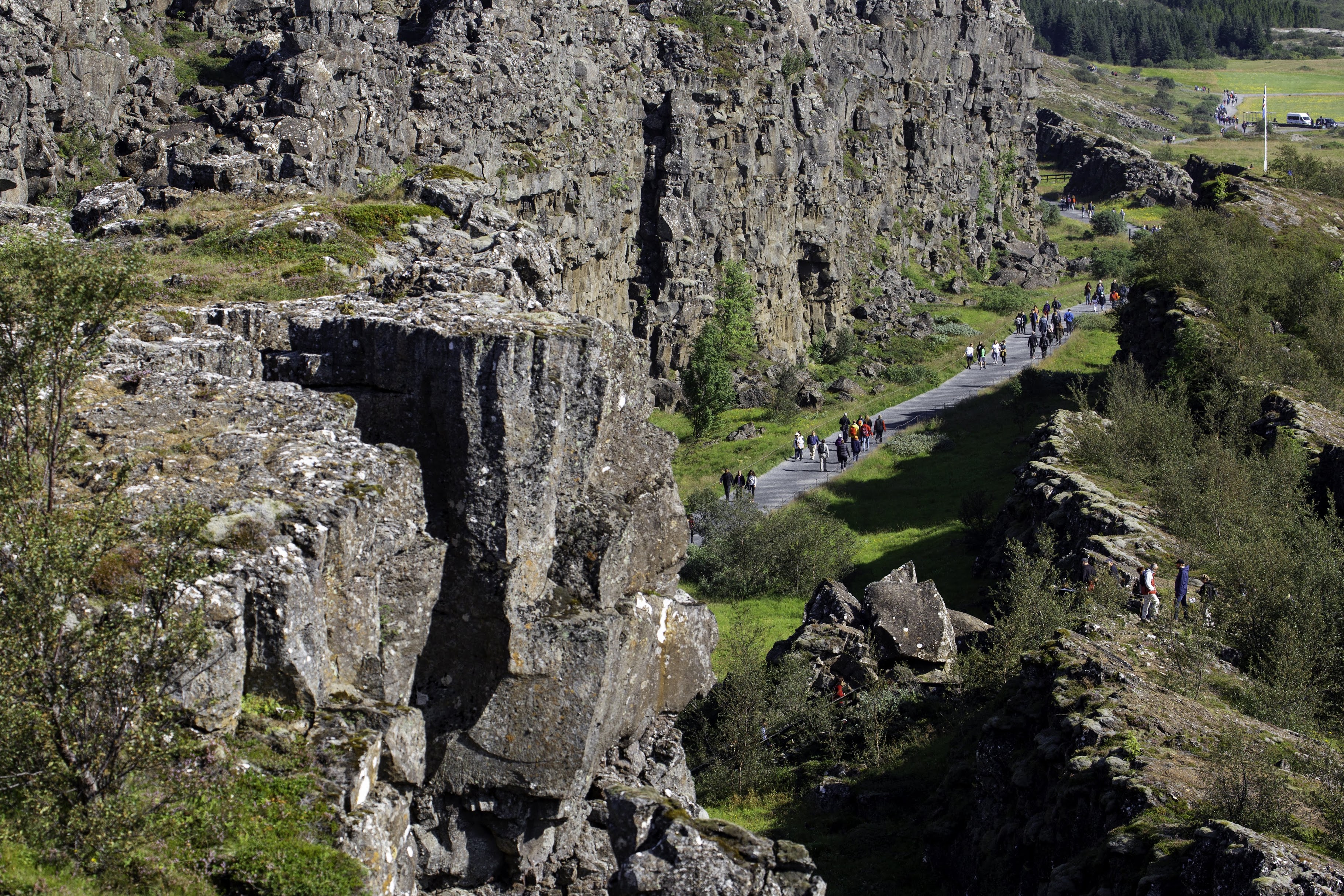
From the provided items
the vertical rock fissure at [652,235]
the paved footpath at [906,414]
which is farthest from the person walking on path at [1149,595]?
the vertical rock fissure at [652,235]

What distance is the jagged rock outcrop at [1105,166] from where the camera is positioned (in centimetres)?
12975

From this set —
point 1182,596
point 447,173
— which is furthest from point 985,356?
point 447,173

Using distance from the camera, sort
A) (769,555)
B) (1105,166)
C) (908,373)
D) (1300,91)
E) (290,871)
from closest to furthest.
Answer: (290,871), (769,555), (908,373), (1105,166), (1300,91)

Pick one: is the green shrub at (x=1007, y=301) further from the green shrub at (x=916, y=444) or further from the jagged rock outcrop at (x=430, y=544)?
the jagged rock outcrop at (x=430, y=544)

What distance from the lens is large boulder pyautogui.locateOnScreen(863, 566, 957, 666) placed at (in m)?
31.6

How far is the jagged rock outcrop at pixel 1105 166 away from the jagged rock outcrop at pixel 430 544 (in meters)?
121

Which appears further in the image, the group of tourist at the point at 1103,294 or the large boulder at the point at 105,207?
the group of tourist at the point at 1103,294

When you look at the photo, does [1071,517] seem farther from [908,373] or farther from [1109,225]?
[1109,225]

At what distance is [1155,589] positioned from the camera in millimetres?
27031

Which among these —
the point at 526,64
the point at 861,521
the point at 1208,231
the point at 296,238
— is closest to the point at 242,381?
the point at 296,238

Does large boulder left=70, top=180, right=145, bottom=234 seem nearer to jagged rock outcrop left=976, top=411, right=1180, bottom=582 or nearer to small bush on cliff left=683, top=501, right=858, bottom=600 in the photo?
jagged rock outcrop left=976, top=411, right=1180, bottom=582

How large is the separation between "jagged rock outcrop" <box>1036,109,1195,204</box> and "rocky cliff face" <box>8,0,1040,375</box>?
1744 cm

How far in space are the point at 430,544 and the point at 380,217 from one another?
1128cm

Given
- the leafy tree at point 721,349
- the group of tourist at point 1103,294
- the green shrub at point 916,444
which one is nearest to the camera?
the green shrub at point 916,444
